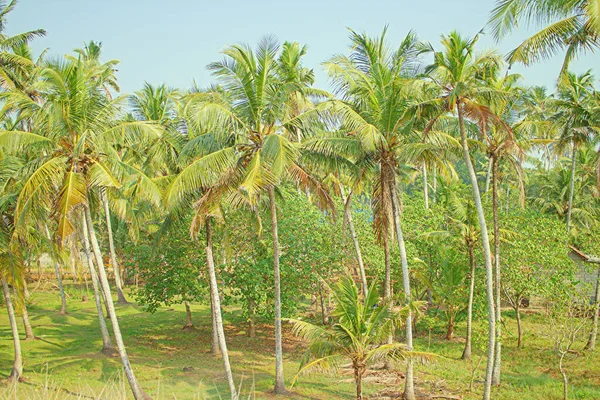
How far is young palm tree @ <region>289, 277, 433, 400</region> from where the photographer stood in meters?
12.1

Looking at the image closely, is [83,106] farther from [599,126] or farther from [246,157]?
[599,126]

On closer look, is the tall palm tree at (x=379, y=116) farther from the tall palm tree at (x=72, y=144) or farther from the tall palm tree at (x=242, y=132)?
the tall palm tree at (x=72, y=144)

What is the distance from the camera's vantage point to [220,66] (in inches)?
554

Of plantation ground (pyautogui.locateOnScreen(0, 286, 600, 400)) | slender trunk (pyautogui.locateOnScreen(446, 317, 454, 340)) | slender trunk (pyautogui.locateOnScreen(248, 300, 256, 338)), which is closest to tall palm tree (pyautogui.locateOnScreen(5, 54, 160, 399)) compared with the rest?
plantation ground (pyautogui.locateOnScreen(0, 286, 600, 400))

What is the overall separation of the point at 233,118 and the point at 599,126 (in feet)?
47.3

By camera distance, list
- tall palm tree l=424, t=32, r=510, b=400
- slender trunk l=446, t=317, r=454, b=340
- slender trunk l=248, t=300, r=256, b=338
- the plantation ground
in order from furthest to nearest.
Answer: slender trunk l=446, t=317, r=454, b=340, slender trunk l=248, t=300, r=256, b=338, the plantation ground, tall palm tree l=424, t=32, r=510, b=400

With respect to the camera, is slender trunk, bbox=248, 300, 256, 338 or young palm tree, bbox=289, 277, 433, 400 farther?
slender trunk, bbox=248, 300, 256, 338

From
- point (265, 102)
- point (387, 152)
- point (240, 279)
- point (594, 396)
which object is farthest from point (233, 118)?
point (594, 396)

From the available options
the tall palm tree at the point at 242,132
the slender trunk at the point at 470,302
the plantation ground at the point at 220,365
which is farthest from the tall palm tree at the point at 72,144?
the slender trunk at the point at 470,302

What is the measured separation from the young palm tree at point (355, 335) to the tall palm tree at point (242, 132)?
3.73m

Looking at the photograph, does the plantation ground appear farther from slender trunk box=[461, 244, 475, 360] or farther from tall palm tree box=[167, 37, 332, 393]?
tall palm tree box=[167, 37, 332, 393]

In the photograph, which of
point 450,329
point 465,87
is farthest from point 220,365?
point 465,87

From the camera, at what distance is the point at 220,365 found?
61.1ft

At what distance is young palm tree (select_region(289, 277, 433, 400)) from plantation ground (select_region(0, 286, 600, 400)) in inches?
57.5
